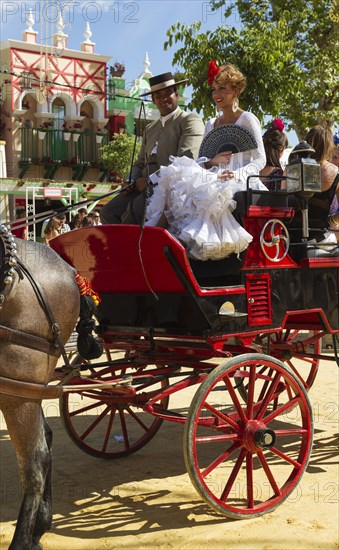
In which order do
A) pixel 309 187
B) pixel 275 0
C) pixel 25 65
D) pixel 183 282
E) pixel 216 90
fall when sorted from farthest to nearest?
1. pixel 25 65
2. pixel 275 0
3. pixel 216 90
4. pixel 309 187
5. pixel 183 282

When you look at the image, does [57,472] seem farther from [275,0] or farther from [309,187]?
[275,0]

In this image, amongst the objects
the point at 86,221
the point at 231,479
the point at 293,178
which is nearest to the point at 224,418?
the point at 231,479

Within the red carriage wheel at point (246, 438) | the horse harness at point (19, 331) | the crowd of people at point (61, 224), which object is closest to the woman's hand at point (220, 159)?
the red carriage wheel at point (246, 438)

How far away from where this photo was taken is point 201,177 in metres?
4.21

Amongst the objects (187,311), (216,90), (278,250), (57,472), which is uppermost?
(216,90)

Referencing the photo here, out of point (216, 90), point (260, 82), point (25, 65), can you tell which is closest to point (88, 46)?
Result: point (25, 65)

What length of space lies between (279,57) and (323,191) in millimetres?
6083

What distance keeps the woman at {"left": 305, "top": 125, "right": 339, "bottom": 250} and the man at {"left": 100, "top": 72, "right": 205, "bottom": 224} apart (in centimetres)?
95

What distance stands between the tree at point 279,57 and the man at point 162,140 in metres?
5.58

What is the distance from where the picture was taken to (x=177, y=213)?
4309mm

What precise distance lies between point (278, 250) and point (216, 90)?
4.07 feet

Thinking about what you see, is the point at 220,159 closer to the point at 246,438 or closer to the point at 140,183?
the point at 140,183

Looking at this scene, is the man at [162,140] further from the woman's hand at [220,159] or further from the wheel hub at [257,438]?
the wheel hub at [257,438]

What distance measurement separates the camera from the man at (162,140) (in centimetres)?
466
